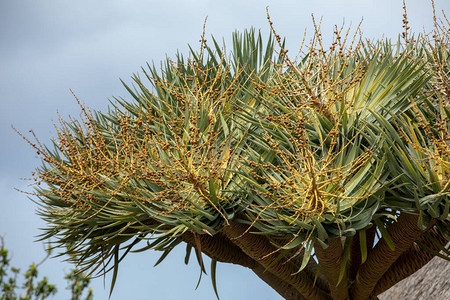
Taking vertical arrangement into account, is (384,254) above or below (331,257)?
below

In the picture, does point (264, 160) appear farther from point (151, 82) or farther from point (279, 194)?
point (151, 82)

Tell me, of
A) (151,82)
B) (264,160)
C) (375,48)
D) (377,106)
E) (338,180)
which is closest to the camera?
(338,180)

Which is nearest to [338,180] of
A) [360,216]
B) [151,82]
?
[360,216]

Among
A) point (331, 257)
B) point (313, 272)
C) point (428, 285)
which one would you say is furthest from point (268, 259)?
point (428, 285)

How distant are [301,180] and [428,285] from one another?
5208mm

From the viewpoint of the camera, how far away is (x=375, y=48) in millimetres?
6082

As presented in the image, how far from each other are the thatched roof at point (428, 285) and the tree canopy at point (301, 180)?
2.60 meters

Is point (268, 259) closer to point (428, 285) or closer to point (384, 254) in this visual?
point (384, 254)

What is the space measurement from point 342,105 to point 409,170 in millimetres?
843

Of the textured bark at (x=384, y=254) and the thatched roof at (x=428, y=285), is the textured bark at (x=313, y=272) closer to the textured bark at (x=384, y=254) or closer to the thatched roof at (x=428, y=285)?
the textured bark at (x=384, y=254)

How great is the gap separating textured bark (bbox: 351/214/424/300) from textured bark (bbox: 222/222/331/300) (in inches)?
19.0

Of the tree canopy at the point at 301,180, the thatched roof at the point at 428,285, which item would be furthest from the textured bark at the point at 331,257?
the thatched roof at the point at 428,285

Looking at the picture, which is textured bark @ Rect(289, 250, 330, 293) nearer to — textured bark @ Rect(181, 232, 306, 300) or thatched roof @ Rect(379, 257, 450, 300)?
textured bark @ Rect(181, 232, 306, 300)

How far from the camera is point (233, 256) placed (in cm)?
610
